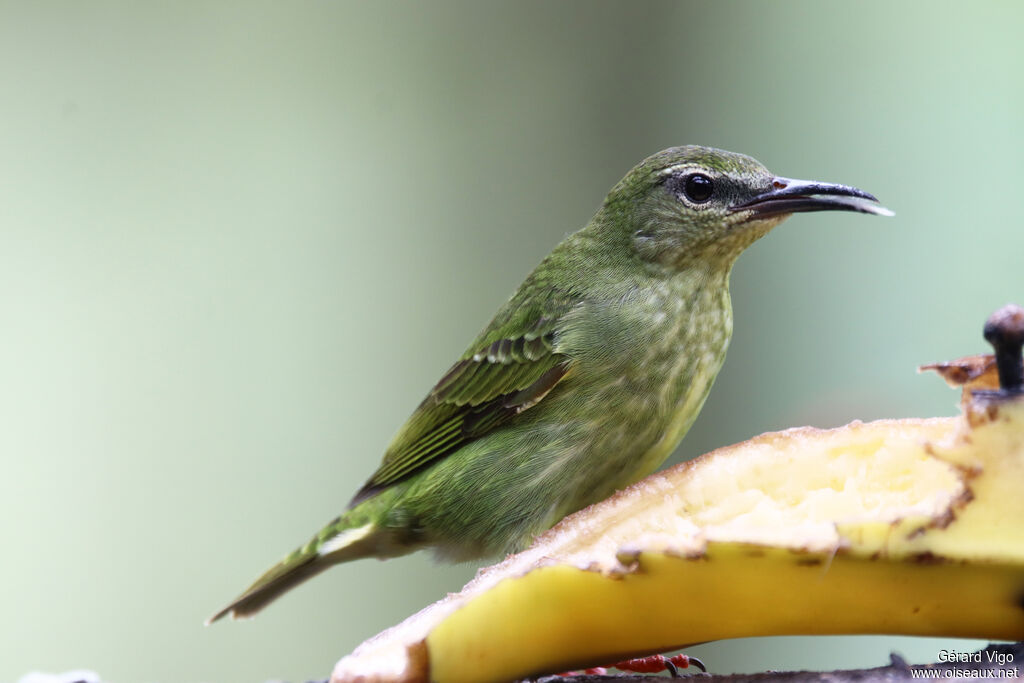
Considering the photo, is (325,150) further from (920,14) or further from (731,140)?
(920,14)

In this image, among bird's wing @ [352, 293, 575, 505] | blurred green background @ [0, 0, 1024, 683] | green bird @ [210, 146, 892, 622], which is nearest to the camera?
green bird @ [210, 146, 892, 622]

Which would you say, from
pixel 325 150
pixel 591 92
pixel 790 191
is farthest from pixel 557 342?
pixel 325 150

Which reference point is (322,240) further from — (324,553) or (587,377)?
(587,377)

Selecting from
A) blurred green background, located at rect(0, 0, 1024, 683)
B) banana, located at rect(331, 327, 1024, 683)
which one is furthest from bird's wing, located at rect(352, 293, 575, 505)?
blurred green background, located at rect(0, 0, 1024, 683)

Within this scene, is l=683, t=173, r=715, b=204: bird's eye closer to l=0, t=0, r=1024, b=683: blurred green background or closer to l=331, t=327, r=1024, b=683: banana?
l=331, t=327, r=1024, b=683: banana

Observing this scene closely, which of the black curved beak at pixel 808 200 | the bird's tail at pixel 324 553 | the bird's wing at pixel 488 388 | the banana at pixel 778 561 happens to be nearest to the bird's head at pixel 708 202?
the black curved beak at pixel 808 200
